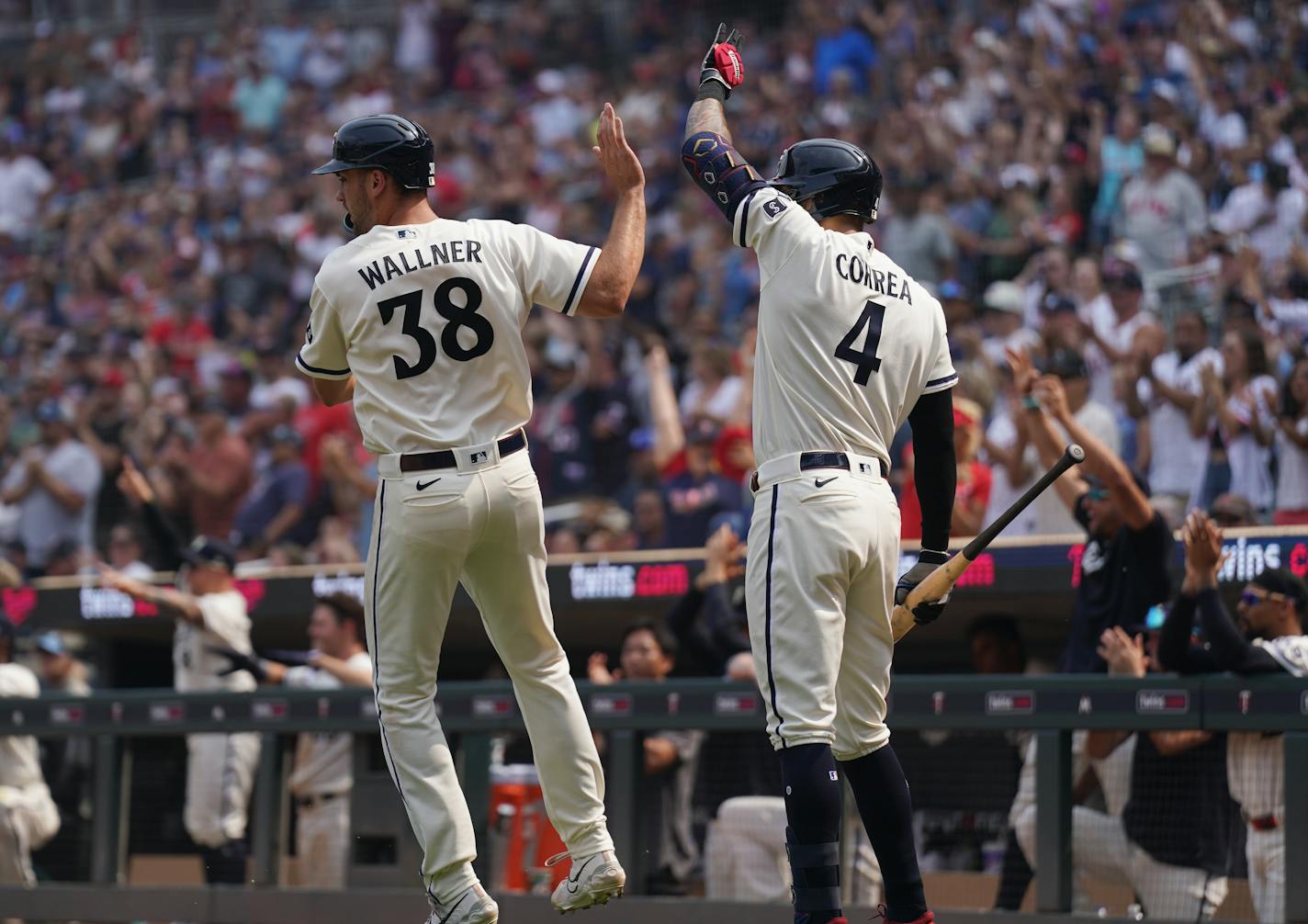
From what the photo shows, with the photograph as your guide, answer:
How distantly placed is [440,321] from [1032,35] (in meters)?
9.87

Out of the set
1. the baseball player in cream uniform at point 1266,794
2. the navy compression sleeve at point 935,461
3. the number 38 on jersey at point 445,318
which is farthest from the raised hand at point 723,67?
the baseball player in cream uniform at point 1266,794

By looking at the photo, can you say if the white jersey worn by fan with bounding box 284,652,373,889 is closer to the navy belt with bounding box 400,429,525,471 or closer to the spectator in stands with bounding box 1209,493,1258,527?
the navy belt with bounding box 400,429,525,471

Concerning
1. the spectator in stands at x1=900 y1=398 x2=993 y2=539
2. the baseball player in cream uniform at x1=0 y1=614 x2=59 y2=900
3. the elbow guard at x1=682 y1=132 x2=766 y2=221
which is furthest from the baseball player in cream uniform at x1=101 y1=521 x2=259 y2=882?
the elbow guard at x1=682 y1=132 x2=766 y2=221

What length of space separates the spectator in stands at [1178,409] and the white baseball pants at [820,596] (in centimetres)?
459

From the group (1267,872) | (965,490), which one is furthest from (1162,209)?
(1267,872)

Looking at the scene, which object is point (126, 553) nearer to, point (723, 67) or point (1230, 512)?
point (1230, 512)

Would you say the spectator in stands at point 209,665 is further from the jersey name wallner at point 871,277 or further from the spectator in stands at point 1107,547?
the jersey name wallner at point 871,277

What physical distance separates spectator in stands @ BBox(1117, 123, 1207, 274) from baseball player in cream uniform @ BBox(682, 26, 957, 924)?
22.3ft

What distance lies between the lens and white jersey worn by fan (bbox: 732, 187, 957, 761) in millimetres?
5082

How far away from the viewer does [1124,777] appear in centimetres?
696

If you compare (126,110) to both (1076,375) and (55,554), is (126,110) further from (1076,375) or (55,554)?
(1076,375)

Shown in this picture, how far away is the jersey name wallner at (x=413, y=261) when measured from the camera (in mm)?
5277

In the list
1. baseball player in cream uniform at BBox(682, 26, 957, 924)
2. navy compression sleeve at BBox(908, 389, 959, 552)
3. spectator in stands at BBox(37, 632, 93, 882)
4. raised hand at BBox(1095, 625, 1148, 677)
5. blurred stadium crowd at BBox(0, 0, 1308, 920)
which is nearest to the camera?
baseball player in cream uniform at BBox(682, 26, 957, 924)

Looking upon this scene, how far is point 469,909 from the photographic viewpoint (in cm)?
521
